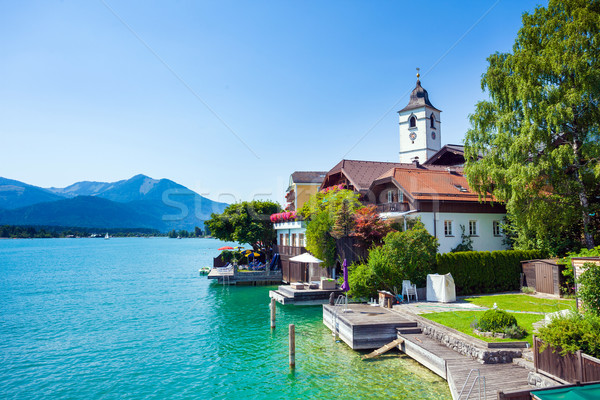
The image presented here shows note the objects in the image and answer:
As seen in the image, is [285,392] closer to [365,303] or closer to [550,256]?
[365,303]

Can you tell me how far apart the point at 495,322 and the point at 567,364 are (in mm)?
4774

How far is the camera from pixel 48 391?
1531cm

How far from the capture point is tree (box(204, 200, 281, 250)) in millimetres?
49312

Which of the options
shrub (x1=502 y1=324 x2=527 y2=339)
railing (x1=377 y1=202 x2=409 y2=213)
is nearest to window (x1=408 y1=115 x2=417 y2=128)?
railing (x1=377 y1=202 x2=409 y2=213)

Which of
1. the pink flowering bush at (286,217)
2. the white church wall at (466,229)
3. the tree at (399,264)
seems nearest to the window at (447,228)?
the white church wall at (466,229)

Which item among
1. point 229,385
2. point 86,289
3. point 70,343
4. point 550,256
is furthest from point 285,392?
point 86,289

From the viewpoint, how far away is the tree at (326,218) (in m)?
28.9

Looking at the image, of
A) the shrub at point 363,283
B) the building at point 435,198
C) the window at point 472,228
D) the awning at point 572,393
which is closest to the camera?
the awning at point 572,393

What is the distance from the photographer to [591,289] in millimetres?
13195

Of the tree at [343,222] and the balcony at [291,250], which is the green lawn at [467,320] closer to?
the tree at [343,222]

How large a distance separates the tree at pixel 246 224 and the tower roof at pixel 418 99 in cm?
2792

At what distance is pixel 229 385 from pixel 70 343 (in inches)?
502

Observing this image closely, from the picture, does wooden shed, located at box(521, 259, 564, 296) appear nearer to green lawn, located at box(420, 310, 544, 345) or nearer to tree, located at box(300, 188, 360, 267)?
green lawn, located at box(420, 310, 544, 345)

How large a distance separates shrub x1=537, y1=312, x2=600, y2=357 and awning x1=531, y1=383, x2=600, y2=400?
1.56 metres
